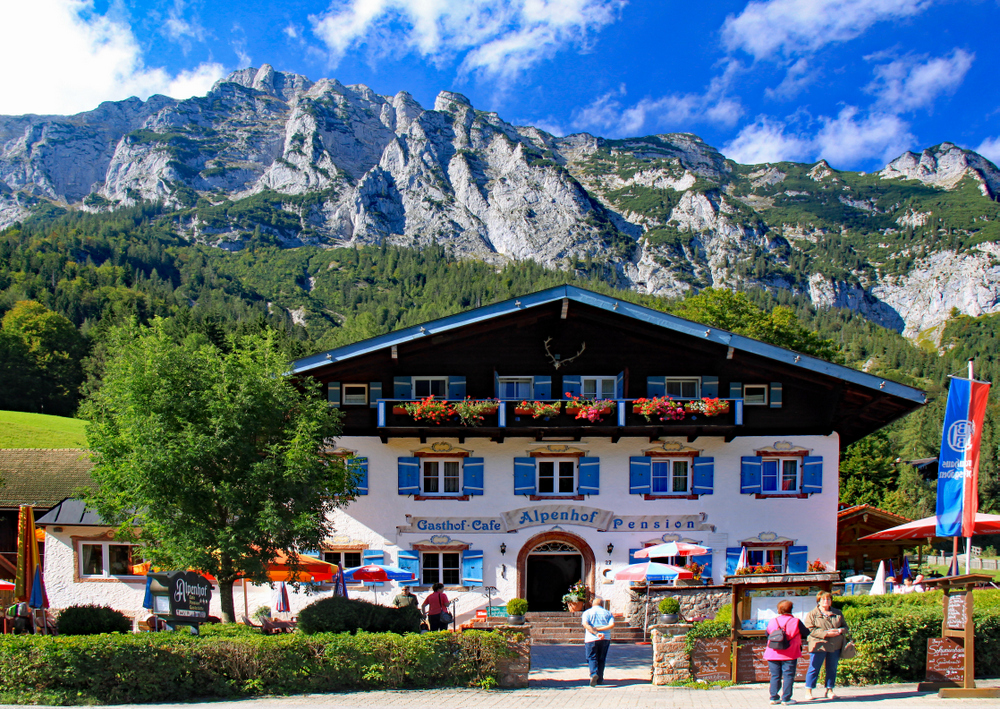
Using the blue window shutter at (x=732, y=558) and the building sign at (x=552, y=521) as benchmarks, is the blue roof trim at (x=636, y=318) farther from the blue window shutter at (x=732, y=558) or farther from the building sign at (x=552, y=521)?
the blue window shutter at (x=732, y=558)

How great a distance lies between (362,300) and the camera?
631 feet

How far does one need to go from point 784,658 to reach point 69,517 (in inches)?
746

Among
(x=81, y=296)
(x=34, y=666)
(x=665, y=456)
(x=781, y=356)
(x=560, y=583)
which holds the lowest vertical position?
(x=560, y=583)

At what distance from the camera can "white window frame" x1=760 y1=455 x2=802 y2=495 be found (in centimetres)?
2339

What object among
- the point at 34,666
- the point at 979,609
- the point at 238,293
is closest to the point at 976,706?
the point at 979,609

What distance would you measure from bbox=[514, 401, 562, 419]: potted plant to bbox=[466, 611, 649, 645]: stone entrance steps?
5188 millimetres

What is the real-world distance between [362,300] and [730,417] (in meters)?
174

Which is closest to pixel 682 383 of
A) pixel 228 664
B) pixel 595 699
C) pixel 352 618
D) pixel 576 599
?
pixel 576 599

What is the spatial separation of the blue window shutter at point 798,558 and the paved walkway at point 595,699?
917cm

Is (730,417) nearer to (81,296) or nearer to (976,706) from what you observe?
(976,706)

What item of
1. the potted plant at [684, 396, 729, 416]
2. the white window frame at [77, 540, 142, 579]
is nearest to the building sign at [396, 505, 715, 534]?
the potted plant at [684, 396, 729, 416]

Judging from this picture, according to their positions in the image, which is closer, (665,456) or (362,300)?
(665,456)

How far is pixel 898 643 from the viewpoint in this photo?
1380 cm

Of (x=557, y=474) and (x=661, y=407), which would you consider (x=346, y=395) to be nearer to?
(x=557, y=474)
